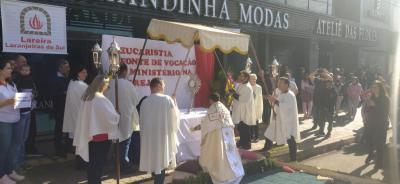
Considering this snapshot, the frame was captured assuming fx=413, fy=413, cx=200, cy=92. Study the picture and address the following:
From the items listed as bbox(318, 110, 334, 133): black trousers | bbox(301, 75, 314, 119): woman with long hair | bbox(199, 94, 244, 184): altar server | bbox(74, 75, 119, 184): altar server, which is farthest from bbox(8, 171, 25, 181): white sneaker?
bbox(301, 75, 314, 119): woman with long hair

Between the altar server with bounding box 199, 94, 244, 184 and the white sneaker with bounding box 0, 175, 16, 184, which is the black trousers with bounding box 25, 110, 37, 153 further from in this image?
the altar server with bounding box 199, 94, 244, 184

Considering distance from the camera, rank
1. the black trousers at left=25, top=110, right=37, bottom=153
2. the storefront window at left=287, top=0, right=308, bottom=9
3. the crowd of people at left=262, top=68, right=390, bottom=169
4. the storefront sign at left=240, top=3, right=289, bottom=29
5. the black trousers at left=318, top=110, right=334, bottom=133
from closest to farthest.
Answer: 1. the black trousers at left=25, top=110, right=37, bottom=153
2. the crowd of people at left=262, top=68, right=390, bottom=169
3. the black trousers at left=318, top=110, right=334, bottom=133
4. the storefront sign at left=240, top=3, right=289, bottom=29
5. the storefront window at left=287, top=0, right=308, bottom=9

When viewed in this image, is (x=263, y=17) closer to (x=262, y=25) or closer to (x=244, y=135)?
(x=262, y=25)

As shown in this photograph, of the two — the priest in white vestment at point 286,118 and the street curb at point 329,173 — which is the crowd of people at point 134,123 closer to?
the priest in white vestment at point 286,118

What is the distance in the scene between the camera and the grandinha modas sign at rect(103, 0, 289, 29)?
1062 centimetres

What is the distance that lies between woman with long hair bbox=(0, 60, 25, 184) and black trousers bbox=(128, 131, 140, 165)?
202 cm

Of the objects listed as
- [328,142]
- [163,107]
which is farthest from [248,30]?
[163,107]

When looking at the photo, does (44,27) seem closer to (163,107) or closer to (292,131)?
(163,107)

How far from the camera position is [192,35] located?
7.27 meters

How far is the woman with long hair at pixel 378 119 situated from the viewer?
26.6ft

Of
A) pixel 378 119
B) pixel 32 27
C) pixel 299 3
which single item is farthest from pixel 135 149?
pixel 299 3

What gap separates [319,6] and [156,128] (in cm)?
1556

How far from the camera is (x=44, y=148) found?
874 cm

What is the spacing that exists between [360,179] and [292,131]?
1.65 m
